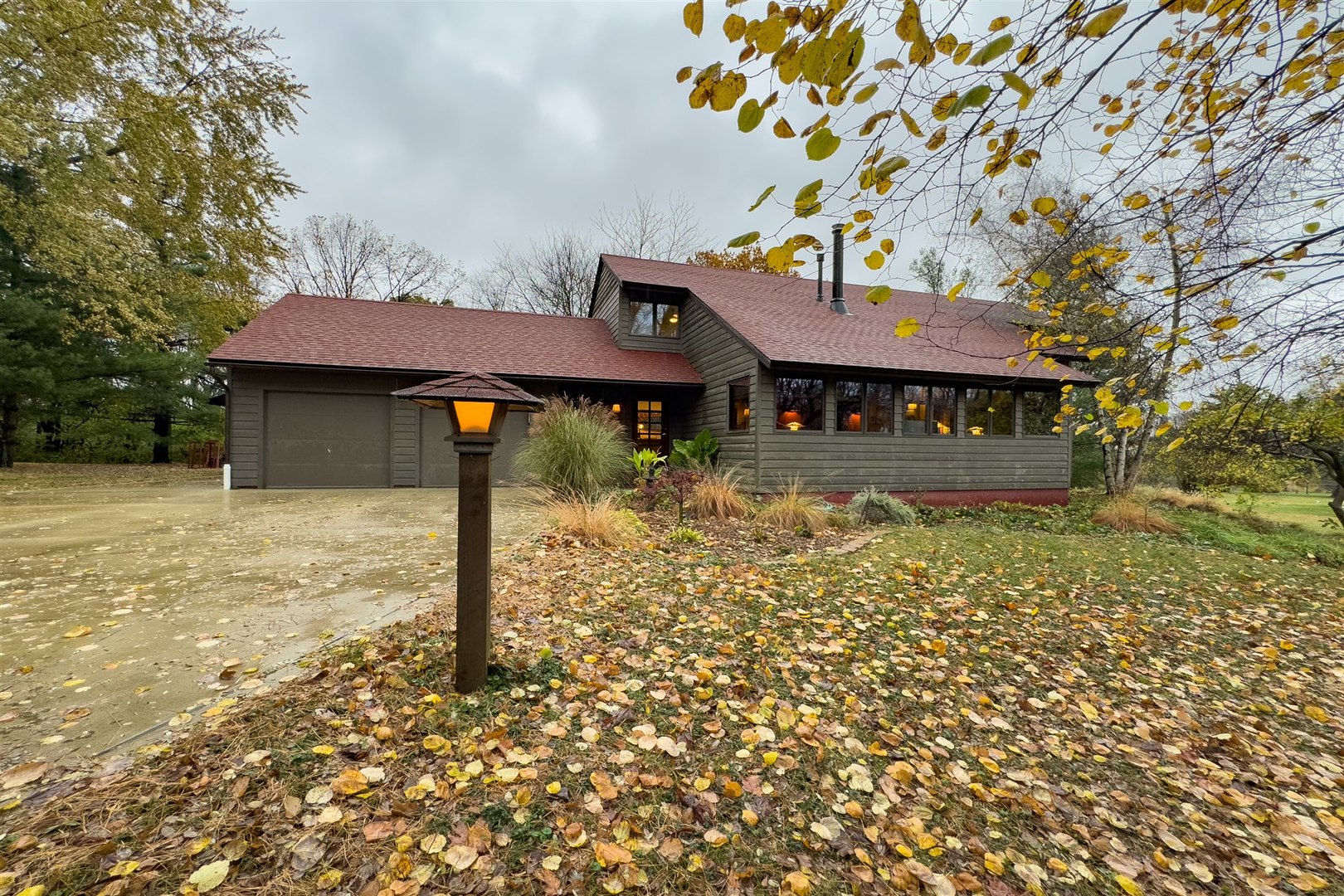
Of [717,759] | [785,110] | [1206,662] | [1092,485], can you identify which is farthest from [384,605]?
[1092,485]

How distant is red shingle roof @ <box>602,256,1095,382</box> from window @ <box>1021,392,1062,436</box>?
0.62 m

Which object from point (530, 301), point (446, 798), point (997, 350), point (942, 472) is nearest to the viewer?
point (446, 798)

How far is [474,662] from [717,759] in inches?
43.7

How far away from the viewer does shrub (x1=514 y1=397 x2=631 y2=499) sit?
7551 mm

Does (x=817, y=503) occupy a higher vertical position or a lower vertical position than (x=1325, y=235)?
lower

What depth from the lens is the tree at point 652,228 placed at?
19.6 m

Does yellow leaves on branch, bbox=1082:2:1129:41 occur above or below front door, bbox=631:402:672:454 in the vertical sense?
above

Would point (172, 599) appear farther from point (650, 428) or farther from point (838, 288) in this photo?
point (838, 288)

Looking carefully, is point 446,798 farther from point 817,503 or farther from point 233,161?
Answer: point 233,161

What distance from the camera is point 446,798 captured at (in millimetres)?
1698

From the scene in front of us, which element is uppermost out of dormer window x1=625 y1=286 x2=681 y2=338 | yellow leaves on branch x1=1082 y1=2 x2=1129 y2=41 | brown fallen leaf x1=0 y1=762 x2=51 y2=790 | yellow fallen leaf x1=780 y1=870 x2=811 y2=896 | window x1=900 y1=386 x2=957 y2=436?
dormer window x1=625 y1=286 x2=681 y2=338

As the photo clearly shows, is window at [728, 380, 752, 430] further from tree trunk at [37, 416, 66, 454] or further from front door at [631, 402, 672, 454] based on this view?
tree trunk at [37, 416, 66, 454]

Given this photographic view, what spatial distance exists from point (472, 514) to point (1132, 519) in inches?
436

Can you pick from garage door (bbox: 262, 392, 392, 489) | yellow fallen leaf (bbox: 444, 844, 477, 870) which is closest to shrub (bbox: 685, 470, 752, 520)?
yellow fallen leaf (bbox: 444, 844, 477, 870)
